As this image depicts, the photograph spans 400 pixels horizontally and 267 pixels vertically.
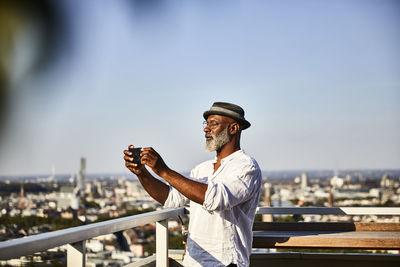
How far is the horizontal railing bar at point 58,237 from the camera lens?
1.31 meters

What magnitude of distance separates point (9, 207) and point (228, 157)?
307 inches

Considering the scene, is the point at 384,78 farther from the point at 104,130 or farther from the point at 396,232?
the point at 396,232

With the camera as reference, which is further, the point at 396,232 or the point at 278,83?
the point at 278,83

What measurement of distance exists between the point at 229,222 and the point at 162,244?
85 centimetres

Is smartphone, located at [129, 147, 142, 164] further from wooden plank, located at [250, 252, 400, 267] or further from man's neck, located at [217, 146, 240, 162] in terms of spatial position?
wooden plank, located at [250, 252, 400, 267]

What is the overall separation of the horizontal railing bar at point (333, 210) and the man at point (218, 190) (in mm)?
1088

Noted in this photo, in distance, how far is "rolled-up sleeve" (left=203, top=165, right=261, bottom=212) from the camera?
1.79 m

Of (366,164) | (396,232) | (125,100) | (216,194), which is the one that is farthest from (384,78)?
(216,194)

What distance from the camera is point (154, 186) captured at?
2.16 metres

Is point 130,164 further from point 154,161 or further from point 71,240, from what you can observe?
point 71,240

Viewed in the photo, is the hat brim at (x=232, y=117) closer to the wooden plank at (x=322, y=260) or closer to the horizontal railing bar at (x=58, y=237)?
the horizontal railing bar at (x=58, y=237)

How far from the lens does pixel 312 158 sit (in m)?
17.9

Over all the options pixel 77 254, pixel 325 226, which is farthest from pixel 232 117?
pixel 325 226

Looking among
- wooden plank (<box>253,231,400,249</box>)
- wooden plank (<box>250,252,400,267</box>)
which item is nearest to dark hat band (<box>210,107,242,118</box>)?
wooden plank (<box>253,231,400,249</box>)
